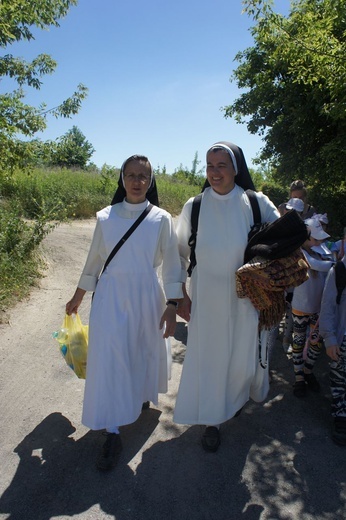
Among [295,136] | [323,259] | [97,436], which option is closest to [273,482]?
[97,436]

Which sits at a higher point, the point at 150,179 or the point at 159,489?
the point at 150,179

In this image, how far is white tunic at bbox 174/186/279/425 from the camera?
3.06 m

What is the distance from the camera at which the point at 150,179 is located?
3.18 metres

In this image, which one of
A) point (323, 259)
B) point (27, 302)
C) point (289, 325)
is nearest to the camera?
point (323, 259)

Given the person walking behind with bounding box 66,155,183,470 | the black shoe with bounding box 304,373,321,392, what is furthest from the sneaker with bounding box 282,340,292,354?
the person walking behind with bounding box 66,155,183,470

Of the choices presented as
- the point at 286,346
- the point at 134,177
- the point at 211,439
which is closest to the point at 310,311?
the point at 286,346

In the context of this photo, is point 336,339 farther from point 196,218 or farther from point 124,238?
point 124,238

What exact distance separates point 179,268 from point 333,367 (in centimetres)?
153

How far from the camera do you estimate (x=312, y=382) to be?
4121mm

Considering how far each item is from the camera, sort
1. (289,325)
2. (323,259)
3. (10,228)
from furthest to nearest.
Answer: (10,228) → (289,325) → (323,259)

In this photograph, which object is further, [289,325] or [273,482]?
[289,325]

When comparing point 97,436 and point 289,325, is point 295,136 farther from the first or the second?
point 97,436

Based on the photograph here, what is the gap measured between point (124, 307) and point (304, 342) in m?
1.99

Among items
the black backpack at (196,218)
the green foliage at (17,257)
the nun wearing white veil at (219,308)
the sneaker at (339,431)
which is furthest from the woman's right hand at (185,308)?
the green foliage at (17,257)
